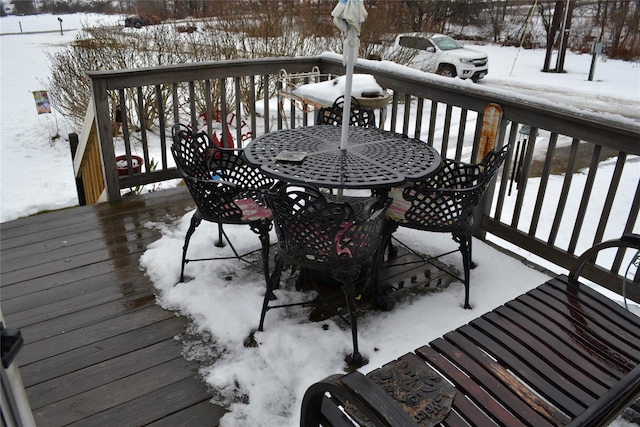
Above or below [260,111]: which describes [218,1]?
above

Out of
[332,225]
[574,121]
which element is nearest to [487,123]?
[574,121]

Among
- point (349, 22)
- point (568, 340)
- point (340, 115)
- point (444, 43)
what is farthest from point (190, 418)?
point (444, 43)

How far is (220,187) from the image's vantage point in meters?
2.42

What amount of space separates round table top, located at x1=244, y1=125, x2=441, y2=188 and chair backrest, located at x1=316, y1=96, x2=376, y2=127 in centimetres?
41

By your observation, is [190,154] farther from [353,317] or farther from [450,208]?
[450,208]

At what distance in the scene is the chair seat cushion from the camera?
8.33ft

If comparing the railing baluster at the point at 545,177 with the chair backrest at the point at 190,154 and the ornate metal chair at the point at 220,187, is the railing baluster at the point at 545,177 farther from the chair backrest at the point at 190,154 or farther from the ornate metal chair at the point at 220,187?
the chair backrest at the point at 190,154

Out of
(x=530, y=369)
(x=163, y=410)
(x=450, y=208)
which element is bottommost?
(x=163, y=410)

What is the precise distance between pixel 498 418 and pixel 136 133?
9331mm

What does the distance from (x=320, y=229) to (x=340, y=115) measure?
1.64 meters

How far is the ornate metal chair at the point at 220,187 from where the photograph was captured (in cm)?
245

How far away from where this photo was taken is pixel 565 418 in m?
1.39

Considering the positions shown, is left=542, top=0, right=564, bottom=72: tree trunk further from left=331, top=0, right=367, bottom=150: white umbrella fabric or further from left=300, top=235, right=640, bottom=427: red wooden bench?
left=300, top=235, right=640, bottom=427: red wooden bench

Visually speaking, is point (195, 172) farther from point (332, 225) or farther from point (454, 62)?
point (454, 62)
